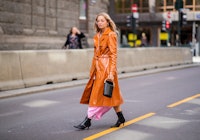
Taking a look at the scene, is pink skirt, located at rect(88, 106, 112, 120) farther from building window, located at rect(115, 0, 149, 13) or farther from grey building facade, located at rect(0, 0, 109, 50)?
building window, located at rect(115, 0, 149, 13)

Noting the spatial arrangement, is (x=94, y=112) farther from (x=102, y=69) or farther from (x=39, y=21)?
(x=39, y=21)

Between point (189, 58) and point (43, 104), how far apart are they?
56.5 feet

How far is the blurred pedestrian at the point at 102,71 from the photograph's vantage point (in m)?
5.95

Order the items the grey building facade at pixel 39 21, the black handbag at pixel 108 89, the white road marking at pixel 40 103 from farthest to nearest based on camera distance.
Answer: the grey building facade at pixel 39 21, the white road marking at pixel 40 103, the black handbag at pixel 108 89

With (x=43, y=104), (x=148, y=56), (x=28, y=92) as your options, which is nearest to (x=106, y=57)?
(x=43, y=104)

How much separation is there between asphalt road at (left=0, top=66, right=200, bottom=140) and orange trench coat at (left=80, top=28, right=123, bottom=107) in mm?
486

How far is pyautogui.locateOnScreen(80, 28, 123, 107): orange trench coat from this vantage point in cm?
595

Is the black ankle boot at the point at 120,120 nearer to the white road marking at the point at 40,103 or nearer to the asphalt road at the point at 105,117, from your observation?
the asphalt road at the point at 105,117

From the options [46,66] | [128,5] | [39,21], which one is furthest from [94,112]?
[128,5]

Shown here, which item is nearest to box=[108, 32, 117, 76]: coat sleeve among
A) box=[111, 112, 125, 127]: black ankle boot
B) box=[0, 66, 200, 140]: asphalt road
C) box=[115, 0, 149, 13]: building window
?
box=[111, 112, 125, 127]: black ankle boot

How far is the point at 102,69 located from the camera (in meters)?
6.01

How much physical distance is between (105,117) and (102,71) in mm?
1456

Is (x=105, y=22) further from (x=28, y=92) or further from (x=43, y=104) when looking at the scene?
(x=28, y=92)

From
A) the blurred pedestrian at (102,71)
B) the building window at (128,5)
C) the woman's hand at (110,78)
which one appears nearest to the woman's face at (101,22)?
the blurred pedestrian at (102,71)
